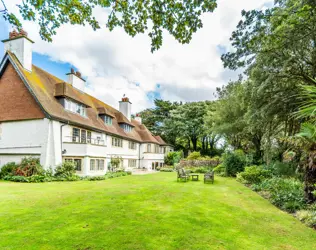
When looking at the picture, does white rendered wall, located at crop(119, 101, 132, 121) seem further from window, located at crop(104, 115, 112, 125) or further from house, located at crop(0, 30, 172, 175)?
house, located at crop(0, 30, 172, 175)

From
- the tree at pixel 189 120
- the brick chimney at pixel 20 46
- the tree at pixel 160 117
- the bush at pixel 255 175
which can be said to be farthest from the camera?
the tree at pixel 160 117

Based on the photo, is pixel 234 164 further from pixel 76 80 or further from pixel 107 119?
pixel 76 80

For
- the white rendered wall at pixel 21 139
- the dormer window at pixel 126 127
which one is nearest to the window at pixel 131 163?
the dormer window at pixel 126 127

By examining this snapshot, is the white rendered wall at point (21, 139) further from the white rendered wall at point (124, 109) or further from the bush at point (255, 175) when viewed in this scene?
the white rendered wall at point (124, 109)

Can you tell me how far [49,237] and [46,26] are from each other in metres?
5.00

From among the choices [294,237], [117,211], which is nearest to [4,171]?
[117,211]

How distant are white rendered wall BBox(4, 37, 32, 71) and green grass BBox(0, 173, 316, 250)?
513 inches

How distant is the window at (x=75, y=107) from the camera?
18.7 m

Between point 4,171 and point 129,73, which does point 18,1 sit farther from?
point 129,73

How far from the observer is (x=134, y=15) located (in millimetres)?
5496

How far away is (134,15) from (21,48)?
15899 mm

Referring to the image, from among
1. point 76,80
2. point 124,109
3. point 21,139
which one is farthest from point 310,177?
point 124,109

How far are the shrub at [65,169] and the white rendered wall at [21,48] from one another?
8.78 m

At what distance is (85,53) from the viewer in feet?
52.0
